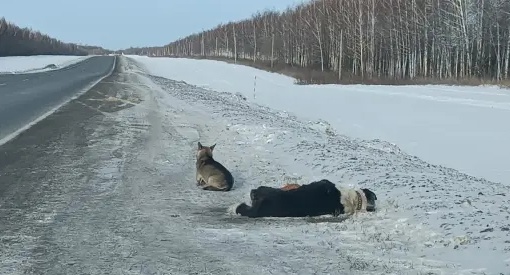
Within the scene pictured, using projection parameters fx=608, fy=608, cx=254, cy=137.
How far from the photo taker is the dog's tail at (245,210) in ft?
24.3

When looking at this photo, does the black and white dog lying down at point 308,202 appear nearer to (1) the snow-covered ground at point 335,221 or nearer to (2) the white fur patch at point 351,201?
(2) the white fur patch at point 351,201

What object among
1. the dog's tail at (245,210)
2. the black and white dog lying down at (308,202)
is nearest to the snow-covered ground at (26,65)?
the dog's tail at (245,210)

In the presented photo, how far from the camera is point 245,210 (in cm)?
750

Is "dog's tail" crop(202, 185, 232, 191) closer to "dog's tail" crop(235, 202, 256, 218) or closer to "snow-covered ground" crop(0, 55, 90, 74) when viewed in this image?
"dog's tail" crop(235, 202, 256, 218)

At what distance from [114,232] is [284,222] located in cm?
196

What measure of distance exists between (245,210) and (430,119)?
18402 mm

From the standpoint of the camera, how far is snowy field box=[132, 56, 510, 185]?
51.2 ft

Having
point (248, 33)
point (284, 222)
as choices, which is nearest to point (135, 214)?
point (284, 222)

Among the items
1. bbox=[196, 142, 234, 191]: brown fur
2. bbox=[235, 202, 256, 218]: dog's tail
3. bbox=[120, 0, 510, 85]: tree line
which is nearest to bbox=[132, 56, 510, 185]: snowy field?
bbox=[196, 142, 234, 191]: brown fur

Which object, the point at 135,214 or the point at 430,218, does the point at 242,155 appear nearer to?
the point at 135,214

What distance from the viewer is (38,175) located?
9602 millimetres

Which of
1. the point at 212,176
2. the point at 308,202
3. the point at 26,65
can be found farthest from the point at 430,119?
the point at 26,65

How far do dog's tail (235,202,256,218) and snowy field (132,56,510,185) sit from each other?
649 centimetres

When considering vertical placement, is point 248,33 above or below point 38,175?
above
